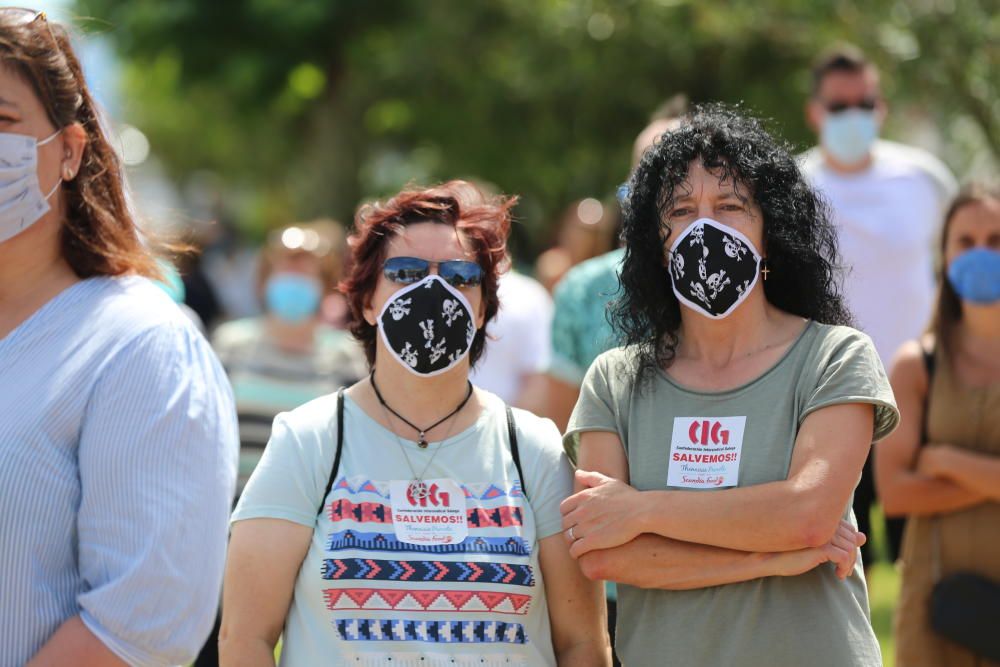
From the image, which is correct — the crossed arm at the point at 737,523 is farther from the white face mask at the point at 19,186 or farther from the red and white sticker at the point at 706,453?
the white face mask at the point at 19,186

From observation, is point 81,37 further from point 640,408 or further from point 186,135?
point 186,135

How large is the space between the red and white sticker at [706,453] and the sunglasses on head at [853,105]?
3.80 metres

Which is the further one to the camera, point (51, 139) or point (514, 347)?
point (514, 347)

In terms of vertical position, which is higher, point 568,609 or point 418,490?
point 418,490

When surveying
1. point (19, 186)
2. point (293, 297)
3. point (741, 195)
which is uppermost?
point (19, 186)

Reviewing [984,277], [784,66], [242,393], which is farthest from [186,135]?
[984,277]

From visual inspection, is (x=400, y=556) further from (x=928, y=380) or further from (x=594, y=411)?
(x=928, y=380)

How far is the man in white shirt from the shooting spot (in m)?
6.27

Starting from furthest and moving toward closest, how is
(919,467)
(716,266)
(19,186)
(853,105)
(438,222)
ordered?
1. (853,105)
2. (919,467)
3. (438,222)
4. (716,266)
5. (19,186)

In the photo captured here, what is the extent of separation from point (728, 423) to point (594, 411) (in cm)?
36

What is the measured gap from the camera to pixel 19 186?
9.14 feet

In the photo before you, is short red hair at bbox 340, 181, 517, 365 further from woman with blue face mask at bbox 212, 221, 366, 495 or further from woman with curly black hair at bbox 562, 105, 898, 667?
woman with blue face mask at bbox 212, 221, 366, 495

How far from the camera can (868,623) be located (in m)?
3.14

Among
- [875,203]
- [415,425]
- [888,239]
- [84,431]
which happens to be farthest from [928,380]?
[84,431]
